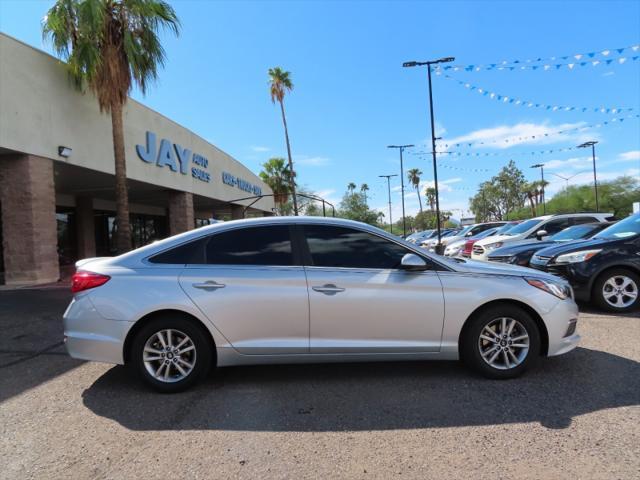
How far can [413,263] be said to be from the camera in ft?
13.1

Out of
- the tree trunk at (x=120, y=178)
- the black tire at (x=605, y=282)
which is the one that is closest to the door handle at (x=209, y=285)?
the black tire at (x=605, y=282)

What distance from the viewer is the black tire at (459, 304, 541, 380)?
405 cm

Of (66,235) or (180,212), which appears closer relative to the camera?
(66,235)

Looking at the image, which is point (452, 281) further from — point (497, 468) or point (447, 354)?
point (497, 468)

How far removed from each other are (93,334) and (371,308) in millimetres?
2498

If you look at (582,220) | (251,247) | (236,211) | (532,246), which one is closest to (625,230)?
(532,246)

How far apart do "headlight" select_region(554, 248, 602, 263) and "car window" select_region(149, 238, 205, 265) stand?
6.01m

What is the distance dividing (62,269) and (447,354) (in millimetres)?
14325

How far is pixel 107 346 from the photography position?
3.90 metres

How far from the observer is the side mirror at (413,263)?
3996 millimetres

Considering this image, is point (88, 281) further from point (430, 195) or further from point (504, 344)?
point (430, 195)

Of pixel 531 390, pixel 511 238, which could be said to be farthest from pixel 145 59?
pixel 531 390

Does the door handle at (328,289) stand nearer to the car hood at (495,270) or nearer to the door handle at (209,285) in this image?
the door handle at (209,285)

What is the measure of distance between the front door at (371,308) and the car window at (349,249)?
19mm
